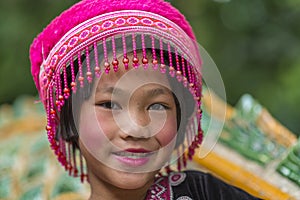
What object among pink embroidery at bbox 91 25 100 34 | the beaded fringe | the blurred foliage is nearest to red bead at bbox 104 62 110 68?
the beaded fringe

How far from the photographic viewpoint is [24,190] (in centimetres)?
220

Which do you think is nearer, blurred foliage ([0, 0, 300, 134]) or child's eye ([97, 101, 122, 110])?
child's eye ([97, 101, 122, 110])

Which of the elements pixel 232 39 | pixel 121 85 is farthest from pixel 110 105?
pixel 232 39

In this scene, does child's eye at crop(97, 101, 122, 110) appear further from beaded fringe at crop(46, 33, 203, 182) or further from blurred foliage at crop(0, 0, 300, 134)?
blurred foliage at crop(0, 0, 300, 134)

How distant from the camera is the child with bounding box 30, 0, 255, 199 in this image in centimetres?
137

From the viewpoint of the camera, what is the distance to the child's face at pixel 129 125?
136 centimetres

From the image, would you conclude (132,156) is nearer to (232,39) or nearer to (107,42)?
(107,42)

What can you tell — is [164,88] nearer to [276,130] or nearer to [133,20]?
[133,20]

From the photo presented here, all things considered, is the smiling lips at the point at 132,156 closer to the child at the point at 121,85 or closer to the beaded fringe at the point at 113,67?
the child at the point at 121,85

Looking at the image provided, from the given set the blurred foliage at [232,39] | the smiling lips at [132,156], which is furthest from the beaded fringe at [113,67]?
the blurred foliage at [232,39]

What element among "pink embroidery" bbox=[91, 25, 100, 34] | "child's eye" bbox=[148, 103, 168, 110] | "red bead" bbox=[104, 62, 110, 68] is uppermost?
"pink embroidery" bbox=[91, 25, 100, 34]

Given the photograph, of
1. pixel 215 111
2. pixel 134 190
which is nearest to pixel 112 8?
pixel 134 190

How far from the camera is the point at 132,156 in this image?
1.40 metres

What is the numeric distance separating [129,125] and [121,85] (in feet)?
0.30
